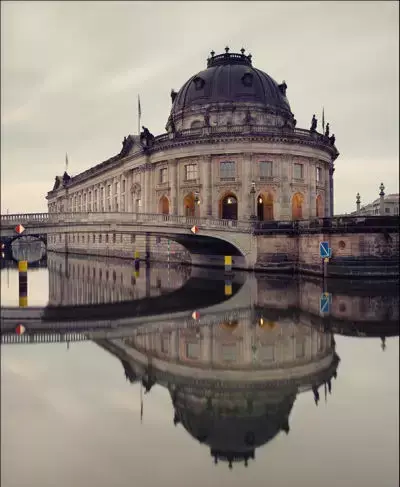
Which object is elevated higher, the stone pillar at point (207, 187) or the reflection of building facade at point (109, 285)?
the stone pillar at point (207, 187)

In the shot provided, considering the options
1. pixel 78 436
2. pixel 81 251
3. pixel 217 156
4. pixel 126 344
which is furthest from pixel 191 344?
pixel 81 251

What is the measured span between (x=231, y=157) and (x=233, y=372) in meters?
35.1

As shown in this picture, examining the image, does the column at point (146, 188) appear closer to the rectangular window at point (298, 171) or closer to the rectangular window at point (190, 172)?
the rectangular window at point (190, 172)

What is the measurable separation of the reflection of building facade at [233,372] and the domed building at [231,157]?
984 inches

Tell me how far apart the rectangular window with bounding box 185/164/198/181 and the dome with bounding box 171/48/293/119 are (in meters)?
9.37

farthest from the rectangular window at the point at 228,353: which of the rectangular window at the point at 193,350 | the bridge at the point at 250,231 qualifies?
the bridge at the point at 250,231

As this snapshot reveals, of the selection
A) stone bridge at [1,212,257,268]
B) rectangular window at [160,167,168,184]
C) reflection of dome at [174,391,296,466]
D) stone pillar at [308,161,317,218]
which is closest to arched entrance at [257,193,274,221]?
stone pillar at [308,161,317,218]

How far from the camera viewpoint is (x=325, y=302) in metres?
22.3

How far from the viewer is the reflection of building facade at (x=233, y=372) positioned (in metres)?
9.12

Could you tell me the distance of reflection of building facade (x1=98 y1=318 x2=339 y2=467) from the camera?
9.12 metres

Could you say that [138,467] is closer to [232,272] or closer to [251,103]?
[232,272]

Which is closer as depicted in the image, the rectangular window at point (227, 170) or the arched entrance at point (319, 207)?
the rectangular window at point (227, 170)

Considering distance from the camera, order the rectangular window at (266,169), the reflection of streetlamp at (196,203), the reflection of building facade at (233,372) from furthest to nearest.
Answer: the reflection of streetlamp at (196,203) → the rectangular window at (266,169) → the reflection of building facade at (233,372)

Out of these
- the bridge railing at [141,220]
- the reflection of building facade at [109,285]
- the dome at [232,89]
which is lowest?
the reflection of building facade at [109,285]
